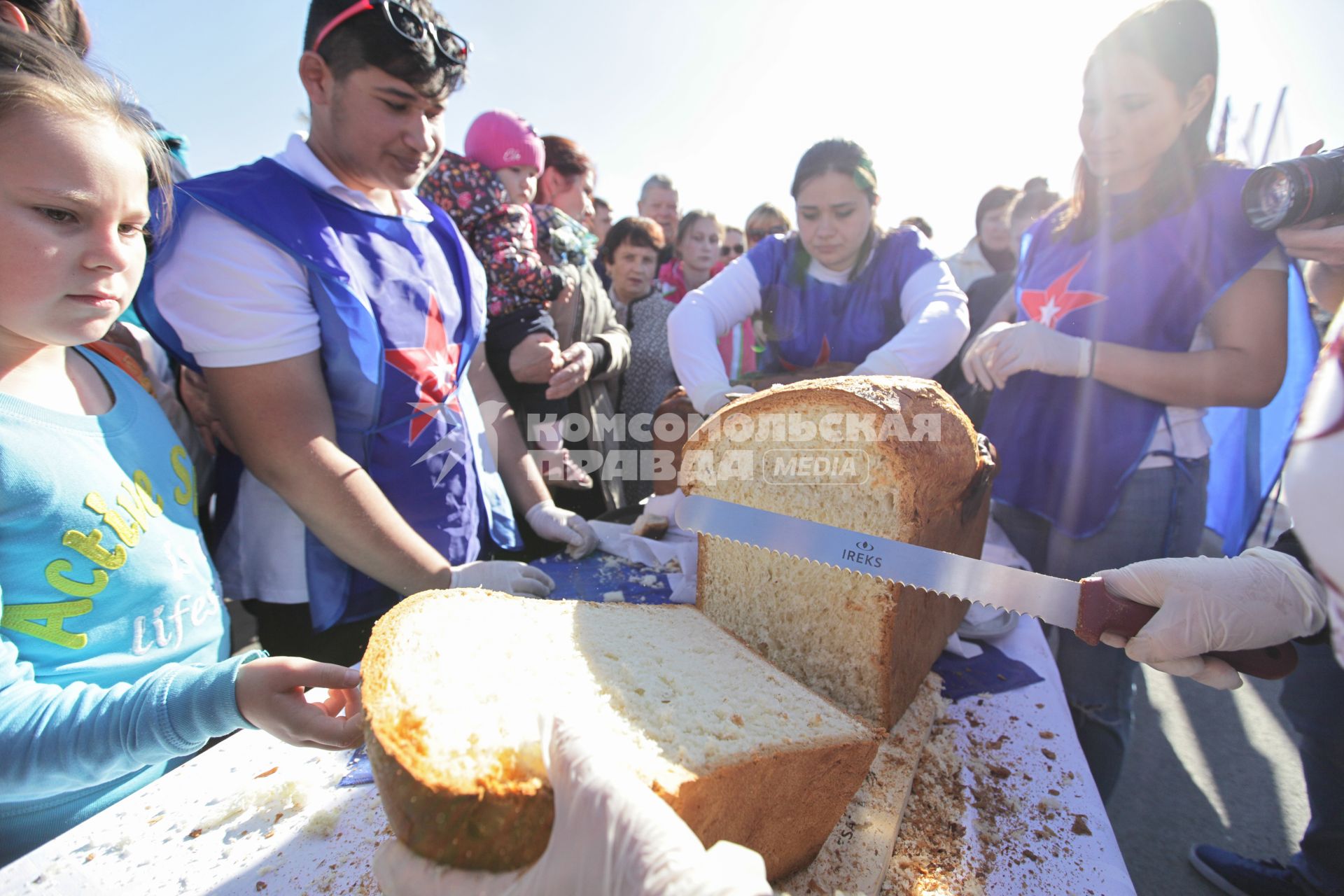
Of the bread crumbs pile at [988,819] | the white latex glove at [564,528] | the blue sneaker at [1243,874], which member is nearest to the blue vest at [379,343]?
the white latex glove at [564,528]

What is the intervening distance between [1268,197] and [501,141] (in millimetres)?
3650

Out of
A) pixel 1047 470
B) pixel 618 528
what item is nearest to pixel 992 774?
pixel 1047 470

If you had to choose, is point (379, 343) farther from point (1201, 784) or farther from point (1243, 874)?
point (1201, 784)

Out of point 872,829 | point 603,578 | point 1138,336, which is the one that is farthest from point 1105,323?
point 603,578

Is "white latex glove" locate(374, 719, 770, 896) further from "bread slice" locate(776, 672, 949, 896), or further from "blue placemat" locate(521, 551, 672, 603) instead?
"blue placemat" locate(521, 551, 672, 603)

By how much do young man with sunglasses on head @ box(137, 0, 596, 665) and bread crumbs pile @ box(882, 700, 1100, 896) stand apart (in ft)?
4.27

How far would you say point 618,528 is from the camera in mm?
2838

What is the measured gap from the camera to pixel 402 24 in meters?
1.87

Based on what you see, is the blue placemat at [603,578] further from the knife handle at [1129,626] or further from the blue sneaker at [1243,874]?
the blue sneaker at [1243,874]

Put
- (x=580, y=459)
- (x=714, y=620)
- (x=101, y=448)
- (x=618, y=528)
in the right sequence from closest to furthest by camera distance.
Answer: (x=101, y=448) → (x=714, y=620) → (x=618, y=528) → (x=580, y=459)

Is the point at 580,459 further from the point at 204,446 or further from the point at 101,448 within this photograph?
the point at 101,448

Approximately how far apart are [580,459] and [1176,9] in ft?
10.8

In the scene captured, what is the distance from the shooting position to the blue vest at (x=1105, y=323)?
6.46ft

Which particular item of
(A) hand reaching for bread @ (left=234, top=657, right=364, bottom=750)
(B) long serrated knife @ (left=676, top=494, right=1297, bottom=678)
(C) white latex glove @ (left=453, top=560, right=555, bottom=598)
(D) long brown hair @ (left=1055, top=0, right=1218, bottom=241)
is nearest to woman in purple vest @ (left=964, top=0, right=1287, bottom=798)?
(D) long brown hair @ (left=1055, top=0, right=1218, bottom=241)
